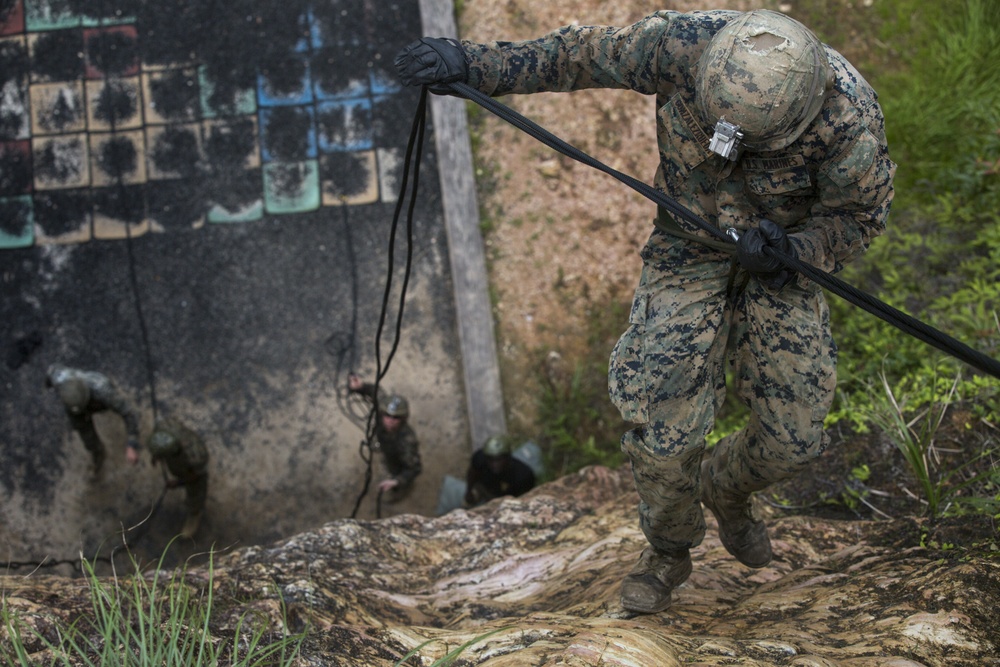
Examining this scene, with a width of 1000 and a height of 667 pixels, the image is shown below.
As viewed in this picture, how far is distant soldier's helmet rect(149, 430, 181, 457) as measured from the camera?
5887mm

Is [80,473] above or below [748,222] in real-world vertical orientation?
below

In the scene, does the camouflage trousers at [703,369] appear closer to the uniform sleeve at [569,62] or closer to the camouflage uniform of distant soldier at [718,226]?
the camouflage uniform of distant soldier at [718,226]

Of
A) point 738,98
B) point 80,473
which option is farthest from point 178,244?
point 738,98

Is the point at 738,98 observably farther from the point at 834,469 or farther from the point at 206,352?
the point at 206,352

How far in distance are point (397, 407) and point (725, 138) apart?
3.73 metres

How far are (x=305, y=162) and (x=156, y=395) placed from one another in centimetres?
203

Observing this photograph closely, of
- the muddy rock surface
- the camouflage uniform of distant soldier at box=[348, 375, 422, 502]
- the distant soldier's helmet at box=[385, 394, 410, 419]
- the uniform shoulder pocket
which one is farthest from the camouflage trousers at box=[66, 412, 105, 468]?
the uniform shoulder pocket

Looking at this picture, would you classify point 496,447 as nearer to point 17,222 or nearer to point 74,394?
point 74,394

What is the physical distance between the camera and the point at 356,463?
652cm

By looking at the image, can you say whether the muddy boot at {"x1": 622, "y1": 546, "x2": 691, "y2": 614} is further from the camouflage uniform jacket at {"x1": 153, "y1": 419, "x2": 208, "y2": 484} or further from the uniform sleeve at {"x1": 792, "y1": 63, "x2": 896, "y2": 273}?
the camouflage uniform jacket at {"x1": 153, "y1": 419, "x2": 208, "y2": 484}

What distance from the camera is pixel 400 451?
20.4ft

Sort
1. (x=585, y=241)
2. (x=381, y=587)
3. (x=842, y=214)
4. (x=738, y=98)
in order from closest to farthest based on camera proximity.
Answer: (x=738, y=98), (x=842, y=214), (x=381, y=587), (x=585, y=241)

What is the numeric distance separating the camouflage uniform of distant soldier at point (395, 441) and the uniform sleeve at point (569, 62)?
3.21 m

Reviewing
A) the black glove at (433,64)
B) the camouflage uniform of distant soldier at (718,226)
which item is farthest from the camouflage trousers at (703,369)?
the black glove at (433,64)
